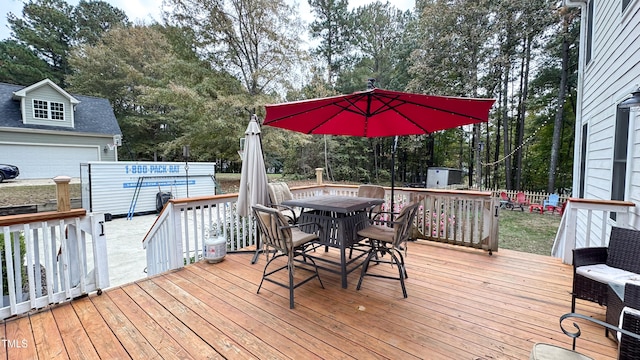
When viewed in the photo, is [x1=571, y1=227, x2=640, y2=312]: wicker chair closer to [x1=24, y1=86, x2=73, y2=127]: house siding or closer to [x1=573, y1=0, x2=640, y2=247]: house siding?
[x1=573, y1=0, x2=640, y2=247]: house siding

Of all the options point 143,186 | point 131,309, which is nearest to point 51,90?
point 143,186

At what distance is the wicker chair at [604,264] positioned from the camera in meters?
2.09

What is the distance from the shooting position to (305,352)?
192 cm

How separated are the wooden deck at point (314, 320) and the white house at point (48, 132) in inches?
514

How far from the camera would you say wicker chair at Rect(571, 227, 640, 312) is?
2.09 m

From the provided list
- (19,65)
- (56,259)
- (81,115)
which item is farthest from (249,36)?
(19,65)

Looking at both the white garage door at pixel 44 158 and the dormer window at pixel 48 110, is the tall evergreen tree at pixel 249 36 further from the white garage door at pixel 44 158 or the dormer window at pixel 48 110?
the white garage door at pixel 44 158

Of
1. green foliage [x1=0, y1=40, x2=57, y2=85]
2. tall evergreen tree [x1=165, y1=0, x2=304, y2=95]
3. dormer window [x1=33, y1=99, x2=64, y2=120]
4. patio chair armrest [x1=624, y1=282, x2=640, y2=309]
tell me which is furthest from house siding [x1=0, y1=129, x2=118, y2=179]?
patio chair armrest [x1=624, y1=282, x2=640, y2=309]

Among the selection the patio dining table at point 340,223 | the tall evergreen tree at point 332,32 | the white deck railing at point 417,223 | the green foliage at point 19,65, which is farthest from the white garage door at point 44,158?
the patio dining table at point 340,223

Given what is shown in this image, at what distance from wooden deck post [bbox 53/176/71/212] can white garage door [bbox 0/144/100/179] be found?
503 inches

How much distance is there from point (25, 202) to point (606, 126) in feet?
50.5

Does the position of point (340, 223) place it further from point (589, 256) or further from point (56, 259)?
point (56, 259)

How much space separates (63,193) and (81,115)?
46.8 feet

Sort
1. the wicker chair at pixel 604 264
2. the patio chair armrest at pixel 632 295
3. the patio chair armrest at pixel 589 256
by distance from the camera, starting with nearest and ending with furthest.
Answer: the patio chair armrest at pixel 632 295 → the wicker chair at pixel 604 264 → the patio chair armrest at pixel 589 256
